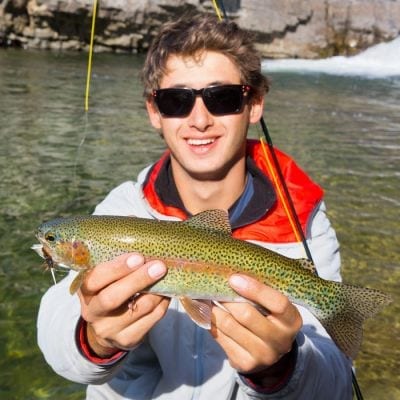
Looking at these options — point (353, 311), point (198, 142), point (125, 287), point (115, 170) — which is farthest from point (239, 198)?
point (115, 170)

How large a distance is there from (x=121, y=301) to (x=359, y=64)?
38.6 metres

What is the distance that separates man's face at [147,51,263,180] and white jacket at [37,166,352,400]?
0.45 metres

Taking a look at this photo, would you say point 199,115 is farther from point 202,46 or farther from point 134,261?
point 134,261

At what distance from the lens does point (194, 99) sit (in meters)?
3.47

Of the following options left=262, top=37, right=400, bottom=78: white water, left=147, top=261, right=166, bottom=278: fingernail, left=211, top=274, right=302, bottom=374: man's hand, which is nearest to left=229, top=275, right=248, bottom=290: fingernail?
left=211, top=274, right=302, bottom=374: man's hand

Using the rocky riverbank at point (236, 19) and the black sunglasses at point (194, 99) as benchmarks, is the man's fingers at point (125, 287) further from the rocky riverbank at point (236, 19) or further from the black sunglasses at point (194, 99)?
the rocky riverbank at point (236, 19)

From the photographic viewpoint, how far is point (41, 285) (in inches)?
242

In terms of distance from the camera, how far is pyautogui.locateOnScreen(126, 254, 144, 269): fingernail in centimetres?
254

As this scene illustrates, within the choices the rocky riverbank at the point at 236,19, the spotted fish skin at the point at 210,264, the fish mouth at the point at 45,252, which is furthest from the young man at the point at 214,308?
the rocky riverbank at the point at 236,19

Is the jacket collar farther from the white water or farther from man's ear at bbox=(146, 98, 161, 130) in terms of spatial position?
the white water

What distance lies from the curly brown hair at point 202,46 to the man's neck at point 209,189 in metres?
0.61

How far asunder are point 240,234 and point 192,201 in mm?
414

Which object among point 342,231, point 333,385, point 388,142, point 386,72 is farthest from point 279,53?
point 333,385

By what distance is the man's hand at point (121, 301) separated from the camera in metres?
2.53
